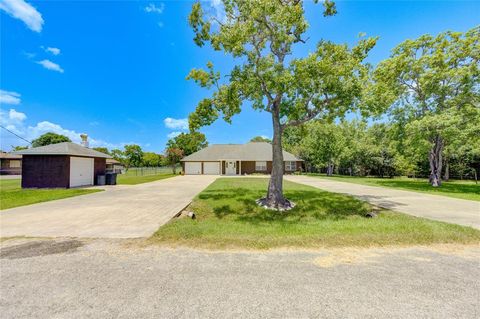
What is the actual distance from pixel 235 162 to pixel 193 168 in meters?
6.75

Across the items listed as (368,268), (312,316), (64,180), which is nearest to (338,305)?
(312,316)

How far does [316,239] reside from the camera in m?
5.14

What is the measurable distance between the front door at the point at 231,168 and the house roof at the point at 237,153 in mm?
885

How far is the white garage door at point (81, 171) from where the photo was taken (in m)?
15.7

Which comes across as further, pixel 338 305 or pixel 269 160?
pixel 269 160

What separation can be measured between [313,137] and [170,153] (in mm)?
22731

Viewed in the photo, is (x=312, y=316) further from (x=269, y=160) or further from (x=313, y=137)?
(x=313, y=137)

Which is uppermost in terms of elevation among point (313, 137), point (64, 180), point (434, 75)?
point (434, 75)

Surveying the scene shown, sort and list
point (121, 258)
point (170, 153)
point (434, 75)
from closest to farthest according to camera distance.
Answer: point (121, 258) → point (434, 75) → point (170, 153)

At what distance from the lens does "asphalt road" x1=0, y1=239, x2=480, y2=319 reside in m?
2.60

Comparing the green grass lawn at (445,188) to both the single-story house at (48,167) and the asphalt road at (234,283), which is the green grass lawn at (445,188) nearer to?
the asphalt road at (234,283)

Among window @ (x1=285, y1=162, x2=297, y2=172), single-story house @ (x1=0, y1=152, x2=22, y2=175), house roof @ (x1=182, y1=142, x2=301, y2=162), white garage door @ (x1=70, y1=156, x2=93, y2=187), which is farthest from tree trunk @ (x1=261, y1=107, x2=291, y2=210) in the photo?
single-story house @ (x1=0, y1=152, x2=22, y2=175)

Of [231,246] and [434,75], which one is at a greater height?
[434,75]

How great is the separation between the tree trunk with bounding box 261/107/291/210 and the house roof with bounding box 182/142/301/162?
22.4 meters
